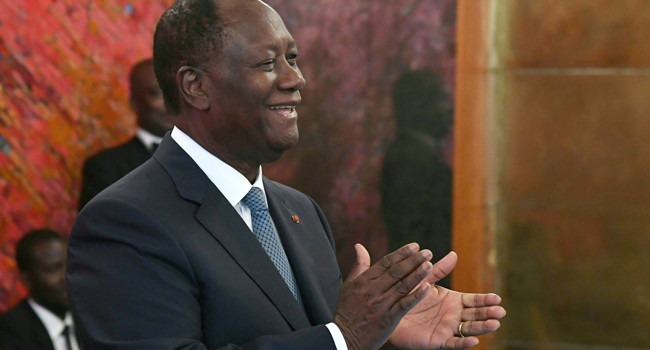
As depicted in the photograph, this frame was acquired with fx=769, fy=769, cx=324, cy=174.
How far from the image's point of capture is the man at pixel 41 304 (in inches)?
131

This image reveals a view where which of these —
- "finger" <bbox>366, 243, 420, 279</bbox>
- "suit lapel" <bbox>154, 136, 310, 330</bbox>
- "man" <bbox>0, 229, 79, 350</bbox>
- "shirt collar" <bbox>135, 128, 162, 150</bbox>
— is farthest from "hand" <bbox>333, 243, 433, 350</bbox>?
"shirt collar" <bbox>135, 128, 162, 150</bbox>

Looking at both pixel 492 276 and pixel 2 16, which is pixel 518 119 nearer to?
pixel 492 276

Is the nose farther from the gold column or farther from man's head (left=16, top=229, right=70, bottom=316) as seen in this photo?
the gold column

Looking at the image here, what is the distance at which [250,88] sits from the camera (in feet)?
5.72

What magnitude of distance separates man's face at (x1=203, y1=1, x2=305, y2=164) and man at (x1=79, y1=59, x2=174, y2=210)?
73.1 inches

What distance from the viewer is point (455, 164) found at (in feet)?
14.1

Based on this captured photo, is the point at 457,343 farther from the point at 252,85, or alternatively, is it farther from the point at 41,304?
the point at 41,304

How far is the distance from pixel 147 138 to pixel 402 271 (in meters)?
2.46

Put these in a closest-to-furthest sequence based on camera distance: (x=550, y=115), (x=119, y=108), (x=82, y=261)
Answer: (x=82, y=261) < (x=119, y=108) < (x=550, y=115)

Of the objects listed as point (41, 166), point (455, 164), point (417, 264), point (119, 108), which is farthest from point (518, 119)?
point (417, 264)

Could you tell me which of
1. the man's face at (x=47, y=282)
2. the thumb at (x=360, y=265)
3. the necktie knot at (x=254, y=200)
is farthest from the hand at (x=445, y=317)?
the man's face at (x=47, y=282)

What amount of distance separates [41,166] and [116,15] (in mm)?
932

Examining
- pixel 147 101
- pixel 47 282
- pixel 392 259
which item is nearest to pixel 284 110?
pixel 392 259

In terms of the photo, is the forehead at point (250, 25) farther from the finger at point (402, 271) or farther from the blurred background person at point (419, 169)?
the blurred background person at point (419, 169)
